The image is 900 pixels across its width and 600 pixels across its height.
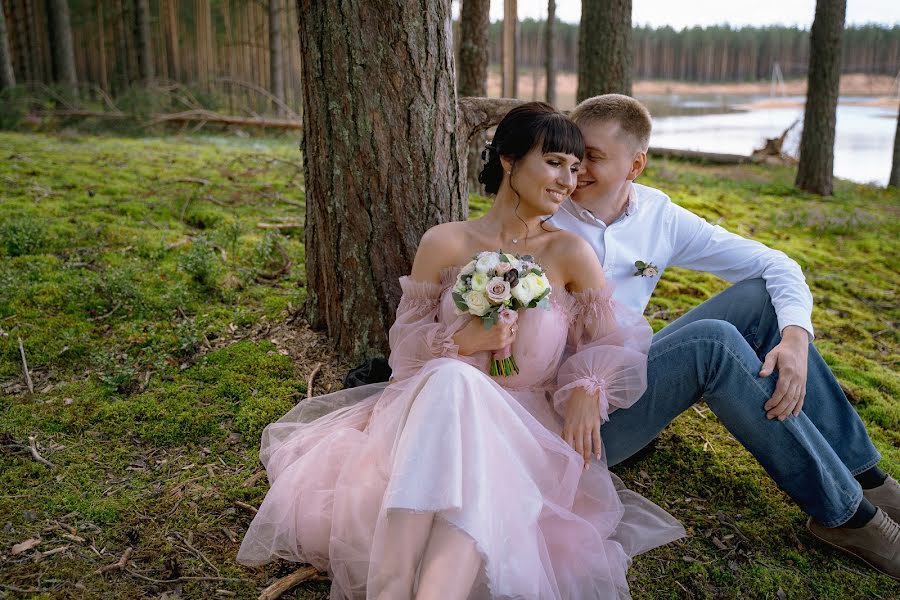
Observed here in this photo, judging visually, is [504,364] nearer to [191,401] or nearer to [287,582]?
[287,582]

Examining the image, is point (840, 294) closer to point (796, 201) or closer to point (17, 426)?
point (796, 201)

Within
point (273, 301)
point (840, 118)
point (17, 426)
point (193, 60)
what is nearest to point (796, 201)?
point (273, 301)

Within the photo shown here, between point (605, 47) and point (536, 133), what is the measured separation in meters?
5.96

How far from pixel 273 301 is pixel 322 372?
0.94 m

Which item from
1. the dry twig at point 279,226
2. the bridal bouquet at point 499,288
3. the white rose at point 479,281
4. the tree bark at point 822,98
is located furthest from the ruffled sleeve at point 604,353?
the tree bark at point 822,98

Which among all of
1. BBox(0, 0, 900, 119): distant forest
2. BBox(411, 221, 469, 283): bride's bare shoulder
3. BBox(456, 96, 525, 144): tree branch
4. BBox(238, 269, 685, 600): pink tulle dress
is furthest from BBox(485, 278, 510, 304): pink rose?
BBox(0, 0, 900, 119): distant forest

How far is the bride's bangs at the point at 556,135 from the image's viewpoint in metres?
2.54

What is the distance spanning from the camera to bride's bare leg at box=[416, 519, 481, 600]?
6.32 ft

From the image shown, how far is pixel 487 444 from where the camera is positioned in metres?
2.10

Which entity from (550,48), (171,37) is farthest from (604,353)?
(171,37)

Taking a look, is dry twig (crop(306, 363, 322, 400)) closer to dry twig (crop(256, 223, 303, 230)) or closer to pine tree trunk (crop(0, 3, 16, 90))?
dry twig (crop(256, 223, 303, 230))

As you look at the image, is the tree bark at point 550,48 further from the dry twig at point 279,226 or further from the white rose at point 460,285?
the white rose at point 460,285

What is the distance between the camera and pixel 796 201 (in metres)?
9.45

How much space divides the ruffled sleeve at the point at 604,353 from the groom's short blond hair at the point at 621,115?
72 centimetres
